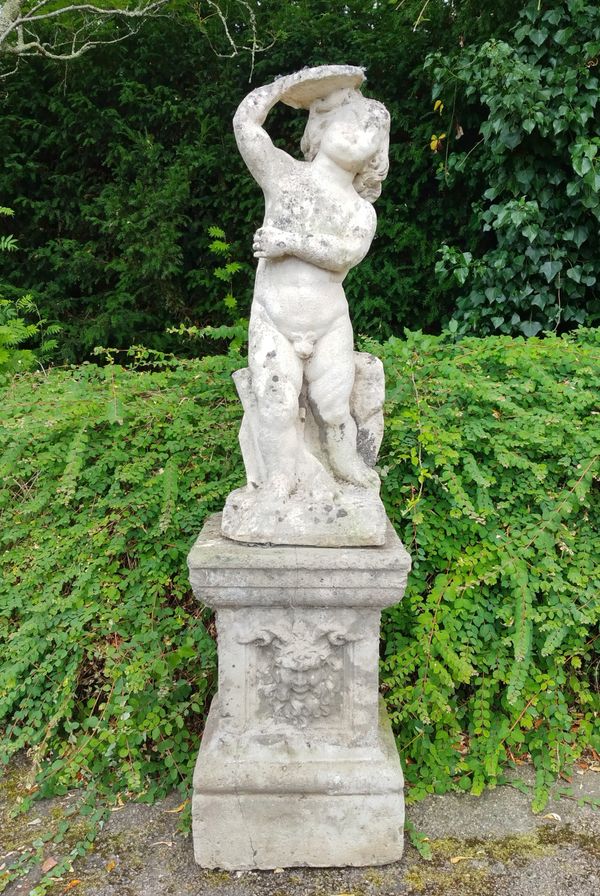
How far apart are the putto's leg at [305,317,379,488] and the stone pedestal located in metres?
0.33

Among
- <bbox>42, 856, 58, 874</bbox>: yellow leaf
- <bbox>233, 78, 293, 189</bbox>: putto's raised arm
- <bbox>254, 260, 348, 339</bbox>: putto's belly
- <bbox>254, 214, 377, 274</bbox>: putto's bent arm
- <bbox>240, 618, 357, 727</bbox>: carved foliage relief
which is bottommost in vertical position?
<bbox>42, 856, 58, 874</bbox>: yellow leaf

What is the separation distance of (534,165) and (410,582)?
2.97 metres

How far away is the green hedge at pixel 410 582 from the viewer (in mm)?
2648

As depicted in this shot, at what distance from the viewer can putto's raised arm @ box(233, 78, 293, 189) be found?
7.27 feet

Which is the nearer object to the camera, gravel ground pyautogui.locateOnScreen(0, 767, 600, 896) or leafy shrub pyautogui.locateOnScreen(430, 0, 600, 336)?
gravel ground pyautogui.locateOnScreen(0, 767, 600, 896)

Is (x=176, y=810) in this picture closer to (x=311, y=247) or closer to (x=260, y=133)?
(x=311, y=247)

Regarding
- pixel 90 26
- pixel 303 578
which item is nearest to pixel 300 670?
pixel 303 578

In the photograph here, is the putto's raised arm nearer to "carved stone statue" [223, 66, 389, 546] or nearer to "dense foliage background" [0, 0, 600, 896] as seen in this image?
"carved stone statue" [223, 66, 389, 546]

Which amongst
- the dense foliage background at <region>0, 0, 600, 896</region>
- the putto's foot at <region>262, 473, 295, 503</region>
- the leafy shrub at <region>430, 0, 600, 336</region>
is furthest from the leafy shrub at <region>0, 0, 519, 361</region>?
the putto's foot at <region>262, 473, 295, 503</region>

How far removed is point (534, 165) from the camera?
14.2ft

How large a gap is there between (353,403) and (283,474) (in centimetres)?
39

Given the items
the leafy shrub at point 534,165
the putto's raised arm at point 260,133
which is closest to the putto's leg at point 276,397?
the putto's raised arm at point 260,133

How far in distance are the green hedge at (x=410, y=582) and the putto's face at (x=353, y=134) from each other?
3.70 ft

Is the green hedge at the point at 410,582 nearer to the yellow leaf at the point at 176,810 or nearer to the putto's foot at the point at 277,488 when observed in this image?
the yellow leaf at the point at 176,810
